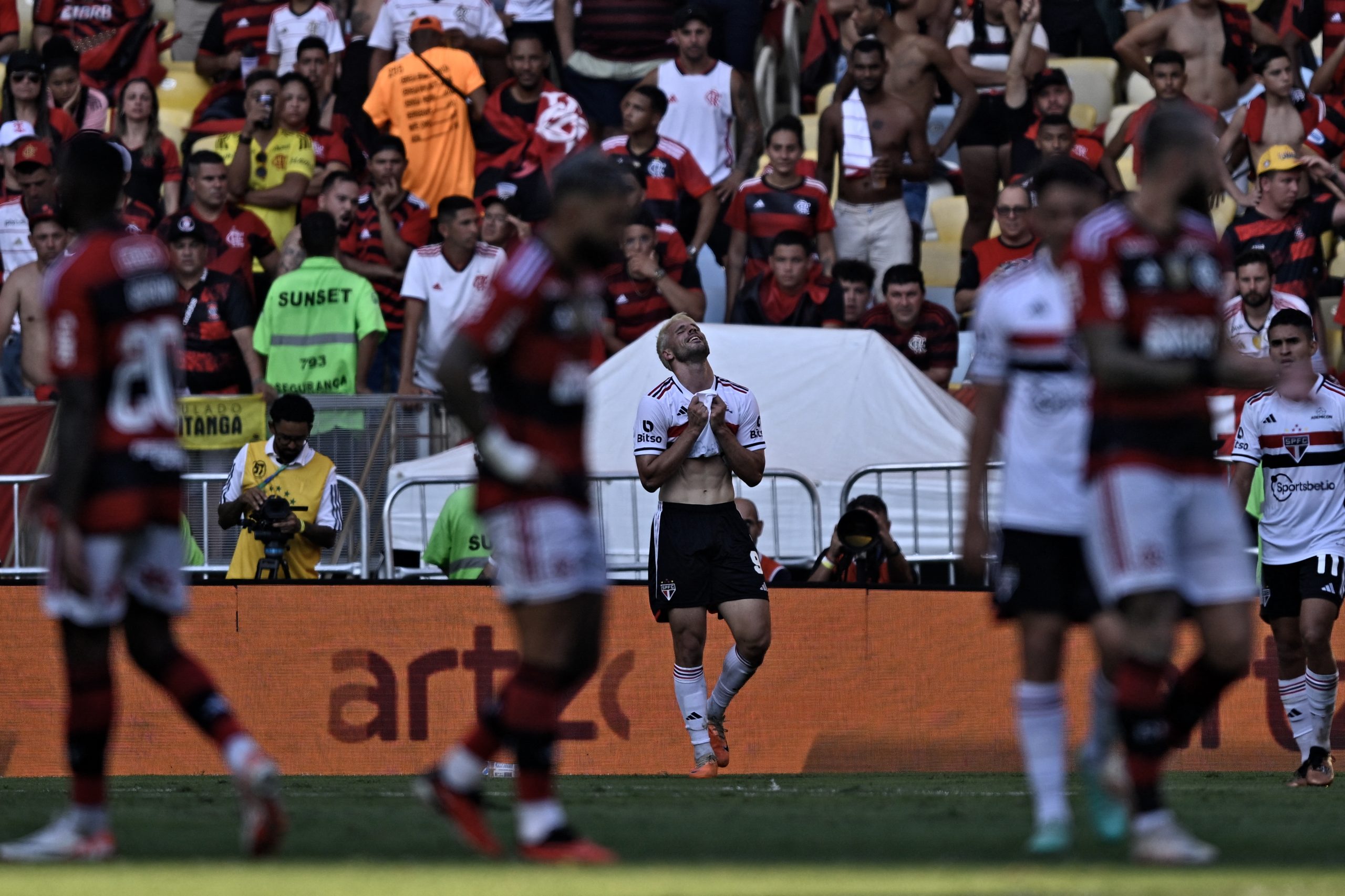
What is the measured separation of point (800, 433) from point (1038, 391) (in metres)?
7.37

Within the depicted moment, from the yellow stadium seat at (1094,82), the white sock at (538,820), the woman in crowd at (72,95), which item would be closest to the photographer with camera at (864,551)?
the white sock at (538,820)

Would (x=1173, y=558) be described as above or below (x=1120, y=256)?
below

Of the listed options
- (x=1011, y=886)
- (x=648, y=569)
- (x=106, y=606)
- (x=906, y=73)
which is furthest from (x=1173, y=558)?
(x=906, y=73)

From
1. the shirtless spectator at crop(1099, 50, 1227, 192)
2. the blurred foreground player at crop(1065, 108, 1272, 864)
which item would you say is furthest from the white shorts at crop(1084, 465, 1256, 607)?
the shirtless spectator at crop(1099, 50, 1227, 192)

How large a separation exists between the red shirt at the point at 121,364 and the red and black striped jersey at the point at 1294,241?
10.8m

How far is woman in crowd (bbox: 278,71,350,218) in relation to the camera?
58.8 ft

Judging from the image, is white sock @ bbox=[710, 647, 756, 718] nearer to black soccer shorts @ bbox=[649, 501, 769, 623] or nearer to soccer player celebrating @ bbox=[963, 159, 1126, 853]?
black soccer shorts @ bbox=[649, 501, 769, 623]

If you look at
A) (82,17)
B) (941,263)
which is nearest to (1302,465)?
(941,263)

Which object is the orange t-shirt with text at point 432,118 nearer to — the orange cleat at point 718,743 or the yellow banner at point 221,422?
the yellow banner at point 221,422

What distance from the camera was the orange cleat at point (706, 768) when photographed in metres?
12.0

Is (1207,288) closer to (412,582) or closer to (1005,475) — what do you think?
(1005,475)

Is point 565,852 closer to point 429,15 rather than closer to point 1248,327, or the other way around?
point 1248,327

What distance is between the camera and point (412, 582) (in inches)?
514

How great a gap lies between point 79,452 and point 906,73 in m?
12.4
